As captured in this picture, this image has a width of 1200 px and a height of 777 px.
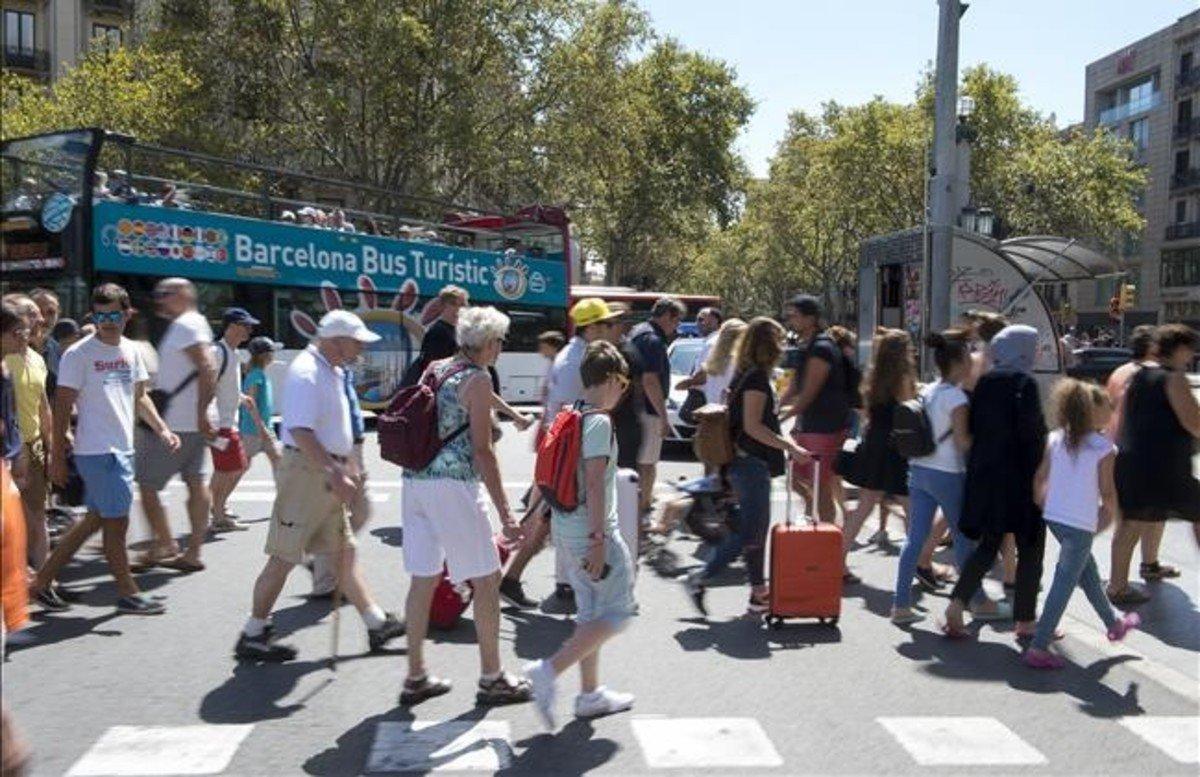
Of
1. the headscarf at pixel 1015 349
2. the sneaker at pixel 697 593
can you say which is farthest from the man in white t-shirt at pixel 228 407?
the headscarf at pixel 1015 349

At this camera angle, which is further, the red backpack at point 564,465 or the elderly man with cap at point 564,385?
the elderly man with cap at point 564,385

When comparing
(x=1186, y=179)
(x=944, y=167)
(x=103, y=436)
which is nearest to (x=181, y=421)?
(x=103, y=436)

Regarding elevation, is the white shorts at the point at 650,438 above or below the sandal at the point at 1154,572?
above

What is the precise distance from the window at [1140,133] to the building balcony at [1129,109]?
0.60m

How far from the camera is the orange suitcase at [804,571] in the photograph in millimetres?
6312

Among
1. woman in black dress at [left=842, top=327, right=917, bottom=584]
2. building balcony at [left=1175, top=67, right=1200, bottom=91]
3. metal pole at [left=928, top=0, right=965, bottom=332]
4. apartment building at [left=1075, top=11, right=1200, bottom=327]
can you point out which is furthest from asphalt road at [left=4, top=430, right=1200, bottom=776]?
building balcony at [left=1175, top=67, right=1200, bottom=91]

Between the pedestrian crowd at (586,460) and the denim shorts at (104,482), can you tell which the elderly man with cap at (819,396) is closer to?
the pedestrian crowd at (586,460)

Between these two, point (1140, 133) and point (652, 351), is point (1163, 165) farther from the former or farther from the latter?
point (652, 351)

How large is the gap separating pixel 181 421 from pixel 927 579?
16.2ft

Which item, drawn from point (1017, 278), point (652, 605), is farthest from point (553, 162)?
point (652, 605)

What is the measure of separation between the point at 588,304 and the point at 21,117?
27161 millimetres

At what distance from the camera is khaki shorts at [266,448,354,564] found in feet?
18.3

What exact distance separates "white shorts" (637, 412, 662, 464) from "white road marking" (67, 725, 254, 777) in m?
4.32

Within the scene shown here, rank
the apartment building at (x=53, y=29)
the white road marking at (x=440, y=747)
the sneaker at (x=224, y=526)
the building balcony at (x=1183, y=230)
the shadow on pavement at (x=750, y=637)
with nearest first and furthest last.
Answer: the white road marking at (x=440, y=747) → the shadow on pavement at (x=750, y=637) → the sneaker at (x=224, y=526) → the apartment building at (x=53, y=29) → the building balcony at (x=1183, y=230)
